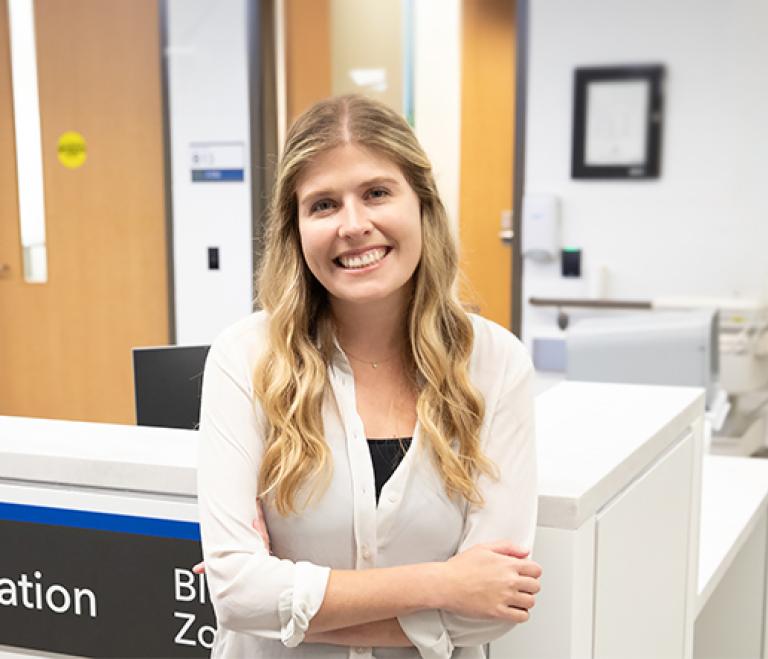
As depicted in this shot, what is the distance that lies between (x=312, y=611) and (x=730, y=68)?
3.63 m

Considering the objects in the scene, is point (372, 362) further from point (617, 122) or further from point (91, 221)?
point (91, 221)

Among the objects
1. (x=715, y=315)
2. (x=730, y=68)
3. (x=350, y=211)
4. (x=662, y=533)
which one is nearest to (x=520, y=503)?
(x=350, y=211)

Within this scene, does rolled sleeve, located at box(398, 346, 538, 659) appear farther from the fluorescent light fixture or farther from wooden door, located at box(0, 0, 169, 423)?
the fluorescent light fixture

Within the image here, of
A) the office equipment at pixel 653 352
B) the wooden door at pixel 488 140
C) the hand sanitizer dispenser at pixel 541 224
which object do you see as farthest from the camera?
the wooden door at pixel 488 140

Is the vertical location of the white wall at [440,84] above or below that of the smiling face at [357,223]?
above

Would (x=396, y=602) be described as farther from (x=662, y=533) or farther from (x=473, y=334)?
(x=662, y=533)

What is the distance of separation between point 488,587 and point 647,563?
1.75 feet

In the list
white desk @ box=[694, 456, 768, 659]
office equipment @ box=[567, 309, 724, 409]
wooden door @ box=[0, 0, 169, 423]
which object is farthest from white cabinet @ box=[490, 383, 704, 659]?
wooden door @ box=[0, 0, 169, 423]

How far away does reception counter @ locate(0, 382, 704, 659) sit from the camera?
1.27 metres

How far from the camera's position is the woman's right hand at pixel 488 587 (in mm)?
1046

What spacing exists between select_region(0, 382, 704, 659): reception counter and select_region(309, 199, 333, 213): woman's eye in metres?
0.38

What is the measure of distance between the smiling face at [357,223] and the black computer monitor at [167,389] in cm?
78

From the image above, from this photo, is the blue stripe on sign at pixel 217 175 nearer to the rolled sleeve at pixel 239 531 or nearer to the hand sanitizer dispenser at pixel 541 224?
the hand sanitizer dispenser at pixel 541 224

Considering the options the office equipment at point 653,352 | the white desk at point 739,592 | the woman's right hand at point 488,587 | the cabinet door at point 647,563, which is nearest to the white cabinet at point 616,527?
the cabinet door at point 647,563
